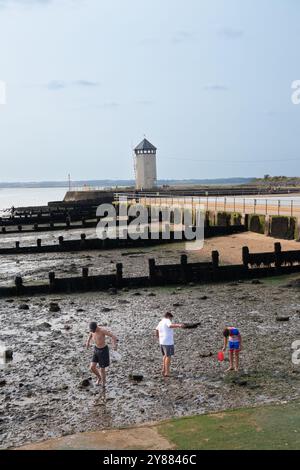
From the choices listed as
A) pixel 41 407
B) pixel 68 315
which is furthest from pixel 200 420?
pixel 68 315

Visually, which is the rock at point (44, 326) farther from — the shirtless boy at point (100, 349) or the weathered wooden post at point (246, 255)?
the weathered wooden post at point (246, 255)

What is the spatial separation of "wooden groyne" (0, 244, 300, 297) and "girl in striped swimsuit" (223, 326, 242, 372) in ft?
37.3

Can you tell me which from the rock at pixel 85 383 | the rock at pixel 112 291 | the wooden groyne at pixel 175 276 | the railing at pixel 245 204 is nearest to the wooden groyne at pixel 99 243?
the railing at pixel 245 204

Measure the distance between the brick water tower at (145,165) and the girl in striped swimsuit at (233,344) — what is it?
80836 millimetres

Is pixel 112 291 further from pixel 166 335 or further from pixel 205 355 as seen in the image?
pixel 166 335

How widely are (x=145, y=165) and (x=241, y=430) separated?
285 feet

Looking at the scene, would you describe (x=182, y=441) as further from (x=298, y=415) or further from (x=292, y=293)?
(x=292, y=293)

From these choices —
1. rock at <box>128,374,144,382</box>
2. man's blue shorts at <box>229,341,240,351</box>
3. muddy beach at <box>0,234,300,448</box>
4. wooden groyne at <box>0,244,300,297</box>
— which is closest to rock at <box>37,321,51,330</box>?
muddy beach at <box>0,234,300,448</box>

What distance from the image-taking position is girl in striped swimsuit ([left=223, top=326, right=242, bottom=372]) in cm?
1426

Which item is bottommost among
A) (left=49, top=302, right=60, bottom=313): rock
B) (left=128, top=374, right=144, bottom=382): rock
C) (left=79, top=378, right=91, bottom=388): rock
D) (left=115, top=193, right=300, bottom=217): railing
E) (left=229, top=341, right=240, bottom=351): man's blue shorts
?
(left=49, top=302, right=60, bottom=313): rock

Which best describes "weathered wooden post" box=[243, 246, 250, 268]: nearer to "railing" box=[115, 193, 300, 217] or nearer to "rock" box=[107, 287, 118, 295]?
"rock" box=[107, 287, 118, 295]

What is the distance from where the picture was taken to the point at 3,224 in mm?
64688

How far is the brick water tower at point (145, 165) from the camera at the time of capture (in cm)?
9594

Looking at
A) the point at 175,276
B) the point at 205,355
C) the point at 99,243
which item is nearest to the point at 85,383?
the point at 205,355
